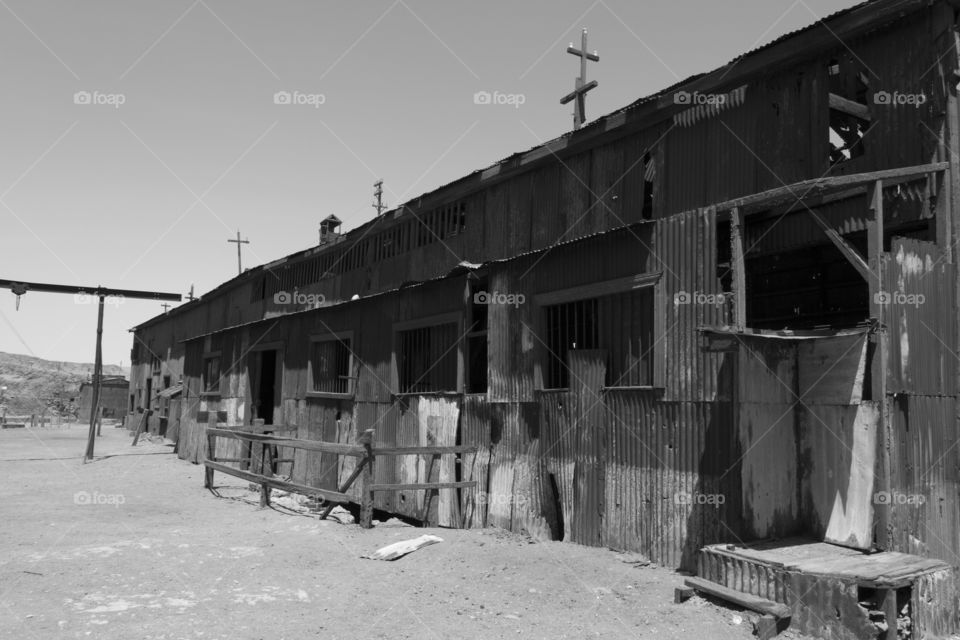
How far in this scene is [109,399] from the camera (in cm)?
5706

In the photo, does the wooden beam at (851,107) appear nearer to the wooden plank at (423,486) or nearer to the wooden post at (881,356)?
the wooden post at (881,356)

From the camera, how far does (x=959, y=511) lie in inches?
300

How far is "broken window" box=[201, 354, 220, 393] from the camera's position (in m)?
24.6

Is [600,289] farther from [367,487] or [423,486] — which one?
[367,487]

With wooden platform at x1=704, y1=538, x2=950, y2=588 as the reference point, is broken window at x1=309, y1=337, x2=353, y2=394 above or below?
above

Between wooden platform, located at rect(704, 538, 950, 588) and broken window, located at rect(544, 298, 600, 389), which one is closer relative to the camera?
wooden platform, located at rect(704, 538, 950, 588)

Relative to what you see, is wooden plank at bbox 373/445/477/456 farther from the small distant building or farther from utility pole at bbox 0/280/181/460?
the small distant building

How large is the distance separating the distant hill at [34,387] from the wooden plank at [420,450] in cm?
6169

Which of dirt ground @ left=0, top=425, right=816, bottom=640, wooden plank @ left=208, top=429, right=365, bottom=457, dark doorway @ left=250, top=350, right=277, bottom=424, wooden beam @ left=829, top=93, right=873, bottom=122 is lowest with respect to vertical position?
dirt ground @ left=0, top=425, right=816, bottom=640

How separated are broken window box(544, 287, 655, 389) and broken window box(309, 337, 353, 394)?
254 inches

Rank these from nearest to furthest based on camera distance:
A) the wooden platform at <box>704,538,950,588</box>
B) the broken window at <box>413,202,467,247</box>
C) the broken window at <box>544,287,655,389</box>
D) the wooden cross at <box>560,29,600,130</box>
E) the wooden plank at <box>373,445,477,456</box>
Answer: the wooden platform at <box>704,538,950,588</box> → the broken window at <box>544,287,655,389</box> → the wooden plank at <box>373,445,477,456</box> → the broken window at <box>413,202,467,247</box> → the wooden cross at <box>560,29,600,130</box>

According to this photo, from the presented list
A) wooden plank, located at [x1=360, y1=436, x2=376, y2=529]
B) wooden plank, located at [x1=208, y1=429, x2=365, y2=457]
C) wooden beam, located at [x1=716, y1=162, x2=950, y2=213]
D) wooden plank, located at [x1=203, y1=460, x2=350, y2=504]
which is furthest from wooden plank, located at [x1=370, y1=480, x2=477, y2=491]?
wooden beam, located at [x1=716, y1=162, x2=950, y2=213]

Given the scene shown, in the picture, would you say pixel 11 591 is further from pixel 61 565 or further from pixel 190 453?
pixel 190 453

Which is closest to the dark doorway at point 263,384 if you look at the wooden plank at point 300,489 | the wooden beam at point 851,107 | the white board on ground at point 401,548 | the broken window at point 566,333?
the wooden plank at point 300,489
